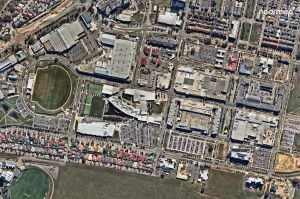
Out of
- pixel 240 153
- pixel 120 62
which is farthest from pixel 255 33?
pixel 120 62

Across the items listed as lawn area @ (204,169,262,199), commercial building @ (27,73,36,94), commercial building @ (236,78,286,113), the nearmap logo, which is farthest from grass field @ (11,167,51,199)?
the nearmap logo

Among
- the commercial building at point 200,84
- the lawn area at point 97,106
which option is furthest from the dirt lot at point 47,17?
the commercial building at point 200,84

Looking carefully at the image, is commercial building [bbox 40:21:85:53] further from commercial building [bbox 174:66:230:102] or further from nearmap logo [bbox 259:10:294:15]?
nearmap logo [bbox 259:10:294:15]

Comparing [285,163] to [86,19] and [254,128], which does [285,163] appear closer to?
[254,128]

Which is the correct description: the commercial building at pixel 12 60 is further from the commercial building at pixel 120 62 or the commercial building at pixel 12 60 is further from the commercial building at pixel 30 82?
the commercial building at pixel 120 62

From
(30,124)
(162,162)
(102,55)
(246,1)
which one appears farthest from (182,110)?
(30,124)

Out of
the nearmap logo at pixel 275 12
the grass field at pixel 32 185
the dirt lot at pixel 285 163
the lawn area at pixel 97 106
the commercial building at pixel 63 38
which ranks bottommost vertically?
the grass field at pixel 32 185

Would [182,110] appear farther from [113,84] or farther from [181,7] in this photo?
[181,7]
